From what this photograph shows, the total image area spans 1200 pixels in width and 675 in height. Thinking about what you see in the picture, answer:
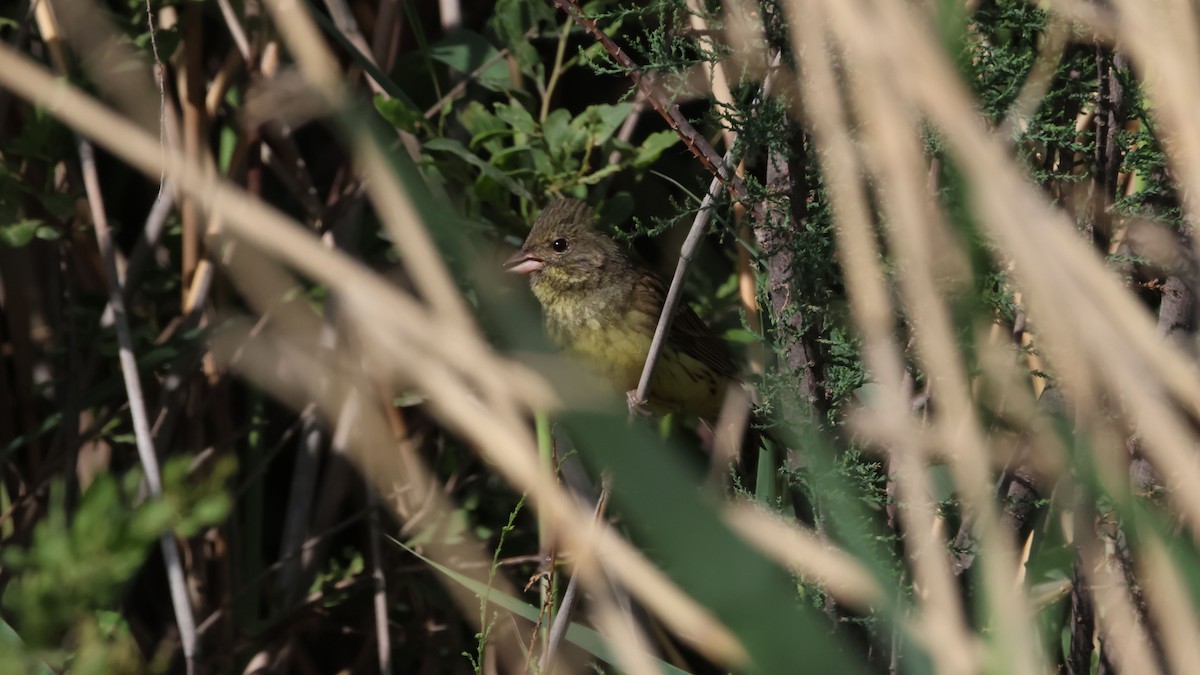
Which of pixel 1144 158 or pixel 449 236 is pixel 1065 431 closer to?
pixel 1144 158

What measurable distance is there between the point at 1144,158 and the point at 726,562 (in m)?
1.20

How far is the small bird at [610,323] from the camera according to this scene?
2910mm

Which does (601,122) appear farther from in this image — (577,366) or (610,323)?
(577,366)

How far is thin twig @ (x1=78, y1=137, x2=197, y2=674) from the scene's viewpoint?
2.44 meters

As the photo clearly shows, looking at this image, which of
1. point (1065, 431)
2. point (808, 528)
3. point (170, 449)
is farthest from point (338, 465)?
point (1065, 431)

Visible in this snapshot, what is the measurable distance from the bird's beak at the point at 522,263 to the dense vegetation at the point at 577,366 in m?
0.05

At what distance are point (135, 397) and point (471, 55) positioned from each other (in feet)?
3.27

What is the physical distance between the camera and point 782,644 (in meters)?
0.91

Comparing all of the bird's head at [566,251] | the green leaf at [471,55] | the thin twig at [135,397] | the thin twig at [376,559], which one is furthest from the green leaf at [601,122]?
the thin twig at [135,397]

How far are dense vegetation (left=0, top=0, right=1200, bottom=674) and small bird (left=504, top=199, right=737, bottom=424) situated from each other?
0.08 metres

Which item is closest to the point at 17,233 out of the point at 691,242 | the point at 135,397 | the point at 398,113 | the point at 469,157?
the point at 135,397

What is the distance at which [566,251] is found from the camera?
2.95 meters

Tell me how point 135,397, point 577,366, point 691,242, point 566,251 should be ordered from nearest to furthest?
1. point 577,366
2. point 691,242
3. point 135,397
4. point 566,251

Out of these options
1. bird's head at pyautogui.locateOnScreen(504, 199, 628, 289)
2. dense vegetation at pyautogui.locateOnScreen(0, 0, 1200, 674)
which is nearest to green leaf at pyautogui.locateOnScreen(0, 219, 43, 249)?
dense vegetation at pyautogui.locateOnScreen(0, 0, 1200, 674)
